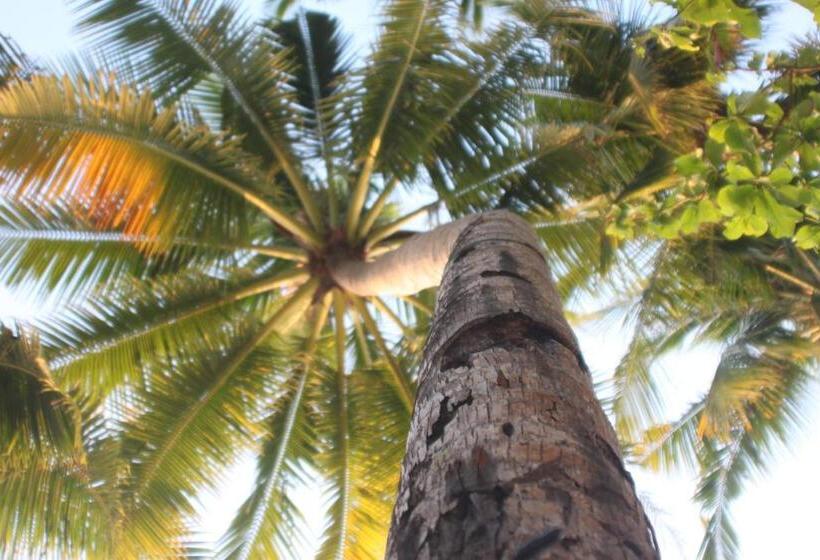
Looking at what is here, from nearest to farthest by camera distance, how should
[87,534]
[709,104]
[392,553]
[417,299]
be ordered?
[392,553]
[87,534]
[709,104]
[417,299]

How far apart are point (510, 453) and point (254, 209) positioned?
571 centimetres

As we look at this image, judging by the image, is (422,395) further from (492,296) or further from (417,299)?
(417,299)

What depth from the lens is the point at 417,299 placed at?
25.9 feet

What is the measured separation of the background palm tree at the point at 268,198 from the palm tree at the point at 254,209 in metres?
0.02

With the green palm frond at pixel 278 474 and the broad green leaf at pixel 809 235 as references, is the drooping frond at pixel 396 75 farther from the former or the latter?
the broad green leaf at pixel 809 235

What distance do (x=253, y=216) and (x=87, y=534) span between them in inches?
113

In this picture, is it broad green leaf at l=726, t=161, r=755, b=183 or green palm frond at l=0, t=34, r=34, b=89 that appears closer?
broad green leaf at l=726, t=161, r=755, b=183

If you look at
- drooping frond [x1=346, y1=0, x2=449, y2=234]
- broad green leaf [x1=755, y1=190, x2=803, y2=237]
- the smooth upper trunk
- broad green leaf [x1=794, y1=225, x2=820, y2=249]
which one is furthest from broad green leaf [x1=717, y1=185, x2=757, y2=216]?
drooping frond [x1=346, y1=0, x2=449, y2=234]

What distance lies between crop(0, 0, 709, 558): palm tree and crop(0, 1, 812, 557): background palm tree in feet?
0.06

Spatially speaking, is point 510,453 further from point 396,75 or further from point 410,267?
point 396,75

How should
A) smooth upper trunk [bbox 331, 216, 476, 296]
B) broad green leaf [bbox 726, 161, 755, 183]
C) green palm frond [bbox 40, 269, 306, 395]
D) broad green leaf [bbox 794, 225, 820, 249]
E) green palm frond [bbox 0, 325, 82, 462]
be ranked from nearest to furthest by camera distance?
broad green leaf [bbox 726, 161, 755, 183]
broad green leaf [bbox 794, 225, 820, 249]
smooth upper trunk [bbox 331, 216, 476, 296]
green palm frond [bbox 0, 325, 82, 462]
green palm frond [bbox 40, 269, 306, 395]

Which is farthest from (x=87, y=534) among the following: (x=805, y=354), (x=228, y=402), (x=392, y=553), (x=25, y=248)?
(x=805, y=354)

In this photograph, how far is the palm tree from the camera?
19.1 feet

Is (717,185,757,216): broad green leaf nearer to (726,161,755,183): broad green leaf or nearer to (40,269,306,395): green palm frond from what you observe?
(726,161,755,183): broad green leaf
